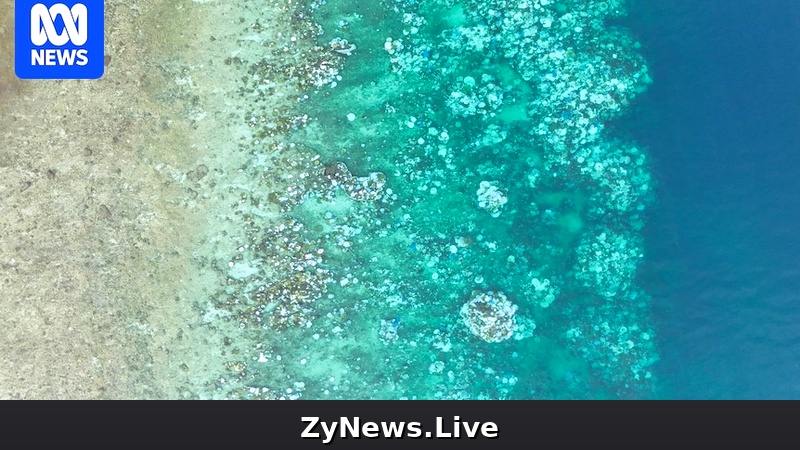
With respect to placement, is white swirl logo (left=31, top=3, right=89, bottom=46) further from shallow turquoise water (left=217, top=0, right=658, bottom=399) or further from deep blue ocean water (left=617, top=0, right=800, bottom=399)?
deep blue ocean water (left=617, top=0, right=800, bottom=399)

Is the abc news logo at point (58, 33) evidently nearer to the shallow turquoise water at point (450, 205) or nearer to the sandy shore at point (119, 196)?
the sandy shore at point (119, 196)

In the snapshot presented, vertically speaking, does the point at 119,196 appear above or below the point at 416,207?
above

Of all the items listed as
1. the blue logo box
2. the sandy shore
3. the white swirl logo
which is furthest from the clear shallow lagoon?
the white swirl logo

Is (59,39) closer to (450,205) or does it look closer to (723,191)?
(450,205)

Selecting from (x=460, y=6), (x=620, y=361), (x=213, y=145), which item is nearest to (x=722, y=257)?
(x=620, y=361)

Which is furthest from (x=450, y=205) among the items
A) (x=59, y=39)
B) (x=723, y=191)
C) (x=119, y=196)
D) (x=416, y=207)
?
(x=59, y=39)
